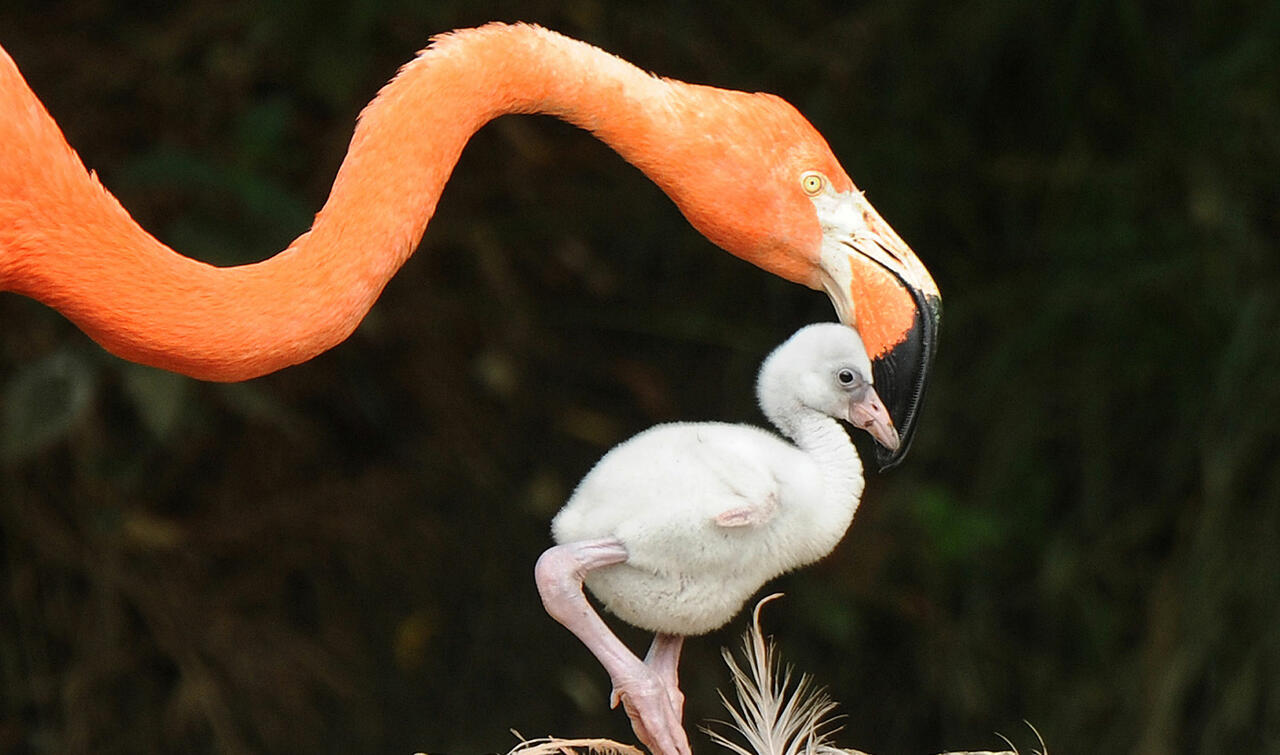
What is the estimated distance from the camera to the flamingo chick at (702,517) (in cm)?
153

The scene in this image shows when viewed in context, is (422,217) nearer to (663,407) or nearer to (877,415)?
(877,415)

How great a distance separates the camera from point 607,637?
1525 mm

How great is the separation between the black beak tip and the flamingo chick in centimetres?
1

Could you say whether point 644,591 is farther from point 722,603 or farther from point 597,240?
point 597,240

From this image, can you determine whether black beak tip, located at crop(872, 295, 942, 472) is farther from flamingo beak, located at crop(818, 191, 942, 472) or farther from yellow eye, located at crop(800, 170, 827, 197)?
yellow eye, located at crop(800, 170, 827, 197)

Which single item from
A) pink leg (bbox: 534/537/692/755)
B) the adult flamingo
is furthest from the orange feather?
pink leg (bbox: 534/537/692/755)

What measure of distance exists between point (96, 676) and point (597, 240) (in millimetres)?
1508

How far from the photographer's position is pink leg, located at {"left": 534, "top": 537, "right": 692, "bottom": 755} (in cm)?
151

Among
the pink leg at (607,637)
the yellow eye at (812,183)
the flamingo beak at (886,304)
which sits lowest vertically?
the pink leg at (607,637)

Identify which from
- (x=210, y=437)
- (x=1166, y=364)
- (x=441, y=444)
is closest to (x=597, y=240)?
(x=441, y=444)

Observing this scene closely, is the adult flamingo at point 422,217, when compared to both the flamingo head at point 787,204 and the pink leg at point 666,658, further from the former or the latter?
the pink leg at point 666,658

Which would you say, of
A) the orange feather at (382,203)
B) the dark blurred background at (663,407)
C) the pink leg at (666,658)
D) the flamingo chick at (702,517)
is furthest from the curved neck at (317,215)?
the dark blurred background at (663,407)

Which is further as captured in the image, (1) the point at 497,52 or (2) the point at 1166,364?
(2) the point at 1166,364

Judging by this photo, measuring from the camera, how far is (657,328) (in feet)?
12.0
